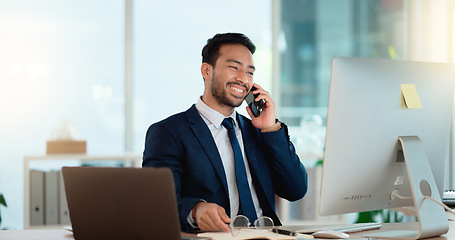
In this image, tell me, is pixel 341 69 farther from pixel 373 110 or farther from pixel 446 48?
pixel 446 48

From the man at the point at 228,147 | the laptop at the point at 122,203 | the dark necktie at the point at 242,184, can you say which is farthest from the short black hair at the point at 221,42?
the laptop at the point at 122,203

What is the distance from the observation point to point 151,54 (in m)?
4.40

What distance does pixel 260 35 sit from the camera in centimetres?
454

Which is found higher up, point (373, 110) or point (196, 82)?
point (196, 82)

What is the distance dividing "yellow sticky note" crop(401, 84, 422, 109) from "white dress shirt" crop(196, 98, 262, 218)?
2.44 ft

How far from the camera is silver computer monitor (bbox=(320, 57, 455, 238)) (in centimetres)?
154

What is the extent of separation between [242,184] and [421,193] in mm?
691

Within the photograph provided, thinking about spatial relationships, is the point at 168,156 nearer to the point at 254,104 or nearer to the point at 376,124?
the point at 254,104

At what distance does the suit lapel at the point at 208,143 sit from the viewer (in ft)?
6.73

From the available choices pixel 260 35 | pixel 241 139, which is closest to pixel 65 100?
pixel 260 35

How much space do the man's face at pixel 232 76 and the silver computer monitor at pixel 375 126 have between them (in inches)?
28.7

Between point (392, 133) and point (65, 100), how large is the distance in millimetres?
3131

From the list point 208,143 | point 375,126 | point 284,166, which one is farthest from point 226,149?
point 375,126

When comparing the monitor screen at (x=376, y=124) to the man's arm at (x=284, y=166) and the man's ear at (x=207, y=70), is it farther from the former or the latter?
the man's ear at (x=207, y=70)
